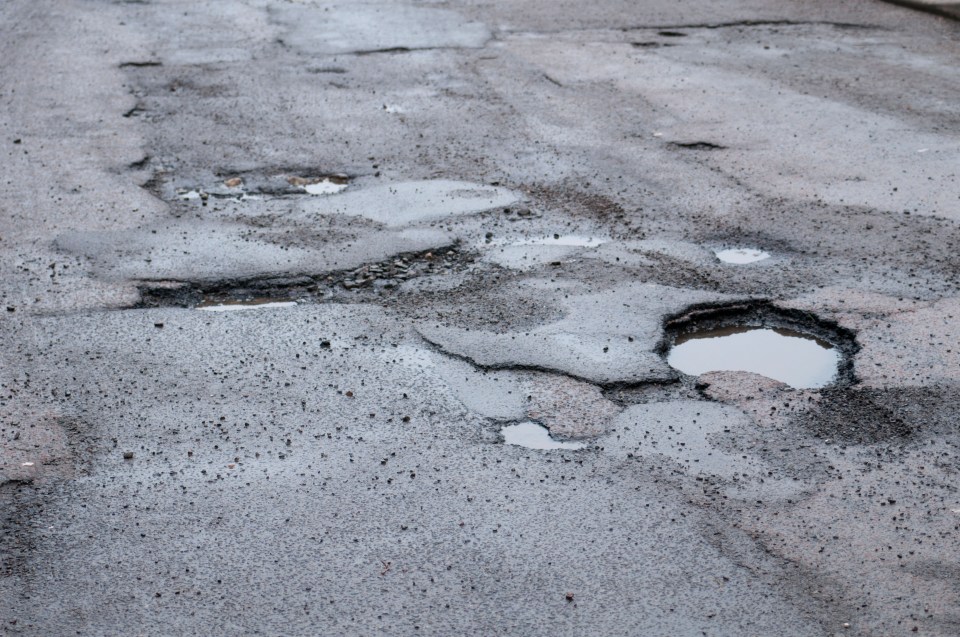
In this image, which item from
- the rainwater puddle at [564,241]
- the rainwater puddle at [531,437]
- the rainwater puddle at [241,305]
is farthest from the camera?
the rainwater puddle at [564,241]

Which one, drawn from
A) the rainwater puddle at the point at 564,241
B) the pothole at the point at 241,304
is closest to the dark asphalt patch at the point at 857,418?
the rainwater puddle at the point at 564,241

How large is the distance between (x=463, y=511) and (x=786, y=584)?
1.34 metres

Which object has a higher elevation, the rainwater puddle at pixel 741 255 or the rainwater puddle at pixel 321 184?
the rainwater puddle at pixel 741 255

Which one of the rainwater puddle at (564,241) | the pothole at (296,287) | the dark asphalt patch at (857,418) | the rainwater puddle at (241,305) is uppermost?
the dark asphalt patch at (857,418)

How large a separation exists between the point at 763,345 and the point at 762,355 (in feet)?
0.39

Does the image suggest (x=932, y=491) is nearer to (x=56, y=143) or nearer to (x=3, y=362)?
(x=3, y=362)

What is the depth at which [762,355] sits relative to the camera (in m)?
6.29

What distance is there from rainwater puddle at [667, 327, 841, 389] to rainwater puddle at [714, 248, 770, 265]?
36.5 inches

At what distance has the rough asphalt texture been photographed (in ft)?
14.9

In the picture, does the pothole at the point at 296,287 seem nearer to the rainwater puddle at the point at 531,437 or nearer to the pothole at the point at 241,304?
the pothole at the point at 241,304

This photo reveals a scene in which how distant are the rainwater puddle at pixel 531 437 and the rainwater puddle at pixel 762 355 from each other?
3.12 ft

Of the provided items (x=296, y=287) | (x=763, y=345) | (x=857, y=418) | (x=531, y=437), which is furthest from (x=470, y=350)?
(x=857, y=418)

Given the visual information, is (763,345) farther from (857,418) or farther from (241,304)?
(241,304)

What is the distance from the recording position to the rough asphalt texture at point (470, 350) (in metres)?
4.54
